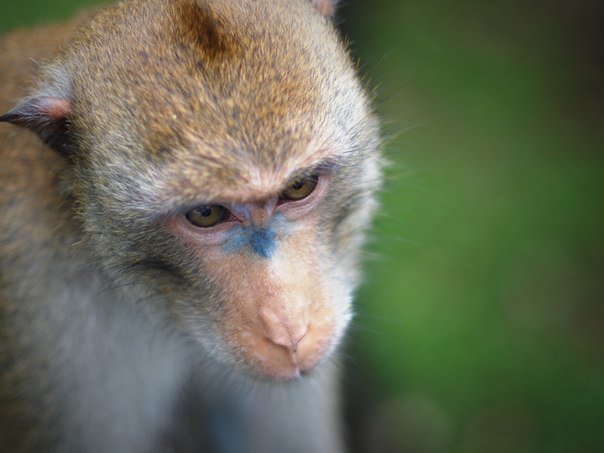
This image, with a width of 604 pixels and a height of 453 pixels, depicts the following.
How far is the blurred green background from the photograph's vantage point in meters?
3.76

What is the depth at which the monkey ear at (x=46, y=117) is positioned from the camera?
6.98 feet

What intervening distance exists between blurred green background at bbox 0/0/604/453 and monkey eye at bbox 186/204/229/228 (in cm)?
137

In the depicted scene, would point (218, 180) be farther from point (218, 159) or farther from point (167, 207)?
point (167, 207)

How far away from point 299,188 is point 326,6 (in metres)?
0.66

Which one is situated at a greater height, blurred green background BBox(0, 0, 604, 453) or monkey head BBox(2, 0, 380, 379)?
blurred green background BBox(0, 0, 604, 453)

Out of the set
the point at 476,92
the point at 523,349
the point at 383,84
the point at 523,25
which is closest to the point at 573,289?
the point at 523,349

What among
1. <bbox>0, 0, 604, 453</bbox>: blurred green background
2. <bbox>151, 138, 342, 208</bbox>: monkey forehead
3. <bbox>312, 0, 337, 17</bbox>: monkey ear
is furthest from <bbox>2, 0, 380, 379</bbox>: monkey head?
<bbox>0, 0, 604, 453</bbox>: blurred green background

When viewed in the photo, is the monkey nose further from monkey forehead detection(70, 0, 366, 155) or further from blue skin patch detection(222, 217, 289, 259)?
monkey forehead detection(70, 0, 366, 155)

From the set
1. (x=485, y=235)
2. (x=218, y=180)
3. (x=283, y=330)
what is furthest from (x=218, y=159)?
Result: (x=485, y=235)

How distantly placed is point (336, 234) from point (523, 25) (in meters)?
2.74

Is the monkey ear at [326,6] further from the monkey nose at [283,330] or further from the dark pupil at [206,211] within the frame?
the monkey nose at [283,330]

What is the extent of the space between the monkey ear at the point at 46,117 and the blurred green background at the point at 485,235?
4.77ft

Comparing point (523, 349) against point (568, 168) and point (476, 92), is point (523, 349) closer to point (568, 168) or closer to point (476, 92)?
point (568, 168)

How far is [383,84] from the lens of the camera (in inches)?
104
